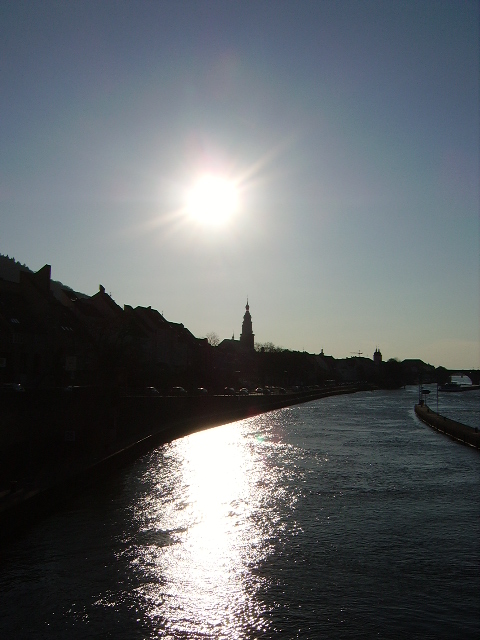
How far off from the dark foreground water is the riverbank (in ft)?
2.81

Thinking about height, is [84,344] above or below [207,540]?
above

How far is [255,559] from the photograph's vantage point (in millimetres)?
19234

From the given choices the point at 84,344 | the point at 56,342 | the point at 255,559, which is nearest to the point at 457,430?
the point at 255,559

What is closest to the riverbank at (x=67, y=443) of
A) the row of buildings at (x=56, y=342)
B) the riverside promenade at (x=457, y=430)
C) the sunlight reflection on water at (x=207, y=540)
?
the sunlight reflection on water at (x=207, y=540)

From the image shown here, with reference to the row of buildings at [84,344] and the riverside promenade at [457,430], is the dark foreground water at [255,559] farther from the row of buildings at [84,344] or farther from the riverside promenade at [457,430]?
the row of buildings at [84,344]

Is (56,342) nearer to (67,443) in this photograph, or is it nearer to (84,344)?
(84,344)

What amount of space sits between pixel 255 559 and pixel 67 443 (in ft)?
55.5

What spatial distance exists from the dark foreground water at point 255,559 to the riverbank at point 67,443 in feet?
2.81

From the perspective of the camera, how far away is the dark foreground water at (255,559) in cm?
1439

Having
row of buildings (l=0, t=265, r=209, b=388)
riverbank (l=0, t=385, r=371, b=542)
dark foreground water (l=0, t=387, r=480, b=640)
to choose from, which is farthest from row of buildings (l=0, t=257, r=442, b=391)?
dark foreground water (l=0, t=387, r=480, b=640)

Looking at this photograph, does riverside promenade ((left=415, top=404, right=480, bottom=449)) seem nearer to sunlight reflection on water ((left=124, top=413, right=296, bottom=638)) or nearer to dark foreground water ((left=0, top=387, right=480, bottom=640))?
dark foreground water ((left=0, top=387, right=480, bottom=640))

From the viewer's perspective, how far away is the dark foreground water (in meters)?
14.4

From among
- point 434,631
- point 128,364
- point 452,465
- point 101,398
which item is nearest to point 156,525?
point 434,631

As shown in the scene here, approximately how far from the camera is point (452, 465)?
38875mm
